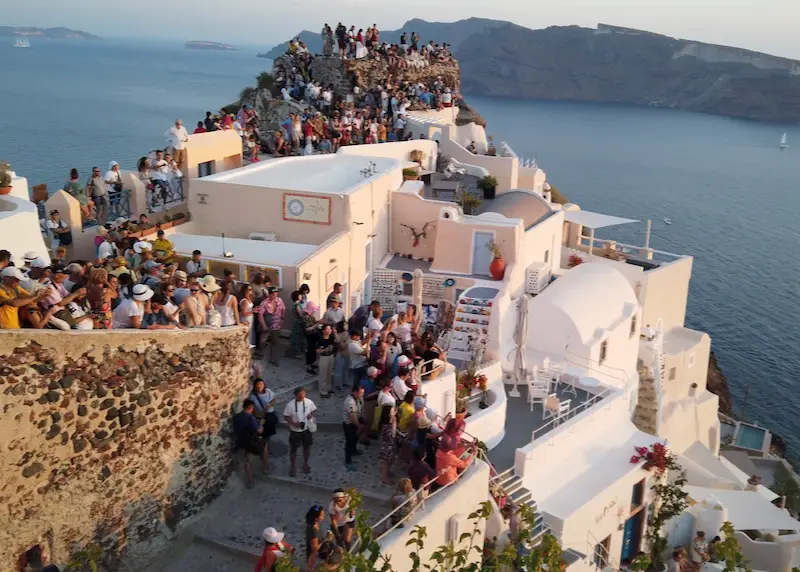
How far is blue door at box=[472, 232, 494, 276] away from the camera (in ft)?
85.0

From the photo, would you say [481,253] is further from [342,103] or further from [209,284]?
[342,103]

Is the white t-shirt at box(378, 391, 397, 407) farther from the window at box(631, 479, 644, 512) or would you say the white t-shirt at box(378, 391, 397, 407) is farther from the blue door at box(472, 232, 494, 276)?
the blue door at box(472, 232, 494, 276)

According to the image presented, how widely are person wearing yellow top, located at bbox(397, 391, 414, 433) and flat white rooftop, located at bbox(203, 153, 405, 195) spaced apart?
10.4 meters

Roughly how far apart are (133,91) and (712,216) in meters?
104

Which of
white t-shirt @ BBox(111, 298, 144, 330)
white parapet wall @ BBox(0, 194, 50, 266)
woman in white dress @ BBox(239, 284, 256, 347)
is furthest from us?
woman in white dress @ BBox(239, 284, 256, 347)

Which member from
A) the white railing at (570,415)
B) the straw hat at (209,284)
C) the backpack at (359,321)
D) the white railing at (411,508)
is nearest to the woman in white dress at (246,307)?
the straw hat at (209,284)

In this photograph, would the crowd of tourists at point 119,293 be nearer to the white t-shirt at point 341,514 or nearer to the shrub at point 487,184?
the white t-shirt at point 341,514

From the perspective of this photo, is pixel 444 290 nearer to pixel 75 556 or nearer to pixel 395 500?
pixel 395 500

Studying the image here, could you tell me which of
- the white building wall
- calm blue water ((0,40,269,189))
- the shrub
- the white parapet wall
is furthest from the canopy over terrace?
calm blue water ((0,40,269,189))

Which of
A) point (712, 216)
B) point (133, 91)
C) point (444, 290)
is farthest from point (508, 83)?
point (444, 290)

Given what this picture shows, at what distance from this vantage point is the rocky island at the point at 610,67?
614 ft

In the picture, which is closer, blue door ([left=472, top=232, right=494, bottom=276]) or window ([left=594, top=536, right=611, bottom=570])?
window ([left=594, top=536, right=611, bottom=570])

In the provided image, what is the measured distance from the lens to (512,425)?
20.1 m

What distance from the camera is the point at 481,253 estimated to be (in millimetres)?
25969
